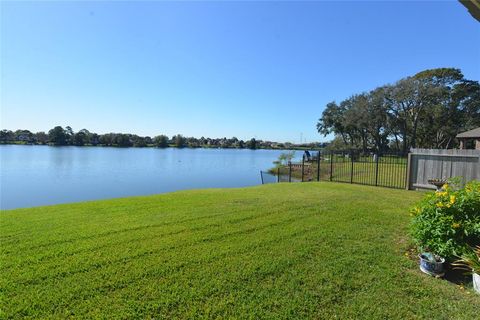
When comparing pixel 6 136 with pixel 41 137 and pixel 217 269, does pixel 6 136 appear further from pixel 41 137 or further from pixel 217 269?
pixel 217 269

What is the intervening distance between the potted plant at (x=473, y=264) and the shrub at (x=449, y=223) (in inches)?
3.1

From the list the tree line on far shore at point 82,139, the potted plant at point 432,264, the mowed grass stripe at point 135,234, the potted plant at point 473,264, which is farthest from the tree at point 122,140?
the potted plant at point 473,264

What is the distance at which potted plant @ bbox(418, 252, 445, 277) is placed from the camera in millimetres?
3268

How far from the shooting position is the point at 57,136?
87.6 m

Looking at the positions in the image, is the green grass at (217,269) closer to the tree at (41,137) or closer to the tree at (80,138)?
the tree at (80,138)

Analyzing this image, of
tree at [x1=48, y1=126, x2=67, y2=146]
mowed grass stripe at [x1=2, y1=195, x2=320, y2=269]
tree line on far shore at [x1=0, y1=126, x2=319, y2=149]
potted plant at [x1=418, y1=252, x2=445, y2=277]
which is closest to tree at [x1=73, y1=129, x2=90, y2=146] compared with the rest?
tree line on far shore at [x1=0, y1=126, x2=319, y2=149]

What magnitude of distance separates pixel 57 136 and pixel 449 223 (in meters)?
105

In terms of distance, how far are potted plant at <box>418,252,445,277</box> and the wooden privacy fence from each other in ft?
18.6

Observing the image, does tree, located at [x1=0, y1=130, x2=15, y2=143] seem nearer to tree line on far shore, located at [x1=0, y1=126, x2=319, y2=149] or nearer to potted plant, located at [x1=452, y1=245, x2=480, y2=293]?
tree line on far shore, located at [x1=0, y1=126, x2=319, y2=149]

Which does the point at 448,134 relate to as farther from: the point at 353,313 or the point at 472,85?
the point at 353,313

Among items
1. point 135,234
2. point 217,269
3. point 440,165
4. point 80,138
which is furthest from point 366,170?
point 80,138

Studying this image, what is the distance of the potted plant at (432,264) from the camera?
10.7ft

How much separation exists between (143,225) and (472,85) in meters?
42.9

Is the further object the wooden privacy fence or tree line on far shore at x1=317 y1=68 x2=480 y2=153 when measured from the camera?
tree line on far shore at x1=317 y1=68 x2=480 y2=153
